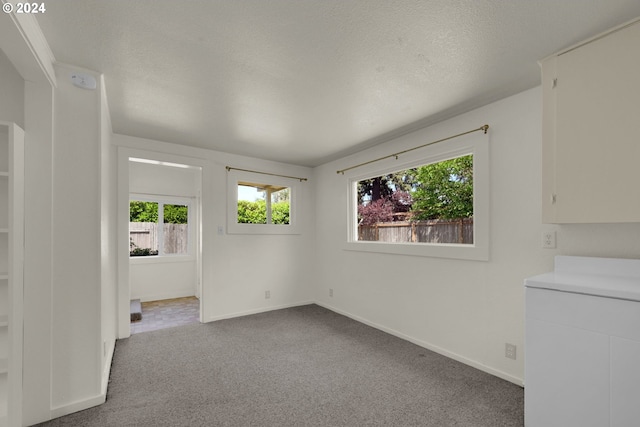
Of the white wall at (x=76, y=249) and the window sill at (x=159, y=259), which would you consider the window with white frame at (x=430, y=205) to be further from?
the window sill at (x=159, y=259)

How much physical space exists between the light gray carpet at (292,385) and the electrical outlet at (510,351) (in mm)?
200

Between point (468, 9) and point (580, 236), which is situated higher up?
point (468, 9)

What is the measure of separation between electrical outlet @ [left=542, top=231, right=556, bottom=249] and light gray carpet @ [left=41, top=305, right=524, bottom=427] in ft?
3.55

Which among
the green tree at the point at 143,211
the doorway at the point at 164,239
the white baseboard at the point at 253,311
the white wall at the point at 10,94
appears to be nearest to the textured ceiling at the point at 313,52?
the white wall at the point at 10,94

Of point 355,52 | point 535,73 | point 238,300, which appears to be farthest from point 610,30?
point 238,300

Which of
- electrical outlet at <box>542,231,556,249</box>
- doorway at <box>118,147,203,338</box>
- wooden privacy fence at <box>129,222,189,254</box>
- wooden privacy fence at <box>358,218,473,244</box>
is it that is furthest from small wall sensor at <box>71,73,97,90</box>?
wooden privacy fence at <box>129,222,189,254</box>

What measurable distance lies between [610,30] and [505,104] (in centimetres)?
82

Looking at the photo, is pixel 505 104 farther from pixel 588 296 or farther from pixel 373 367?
pixel 373 367

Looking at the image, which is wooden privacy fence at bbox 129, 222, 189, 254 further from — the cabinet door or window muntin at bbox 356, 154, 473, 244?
the cabinet door

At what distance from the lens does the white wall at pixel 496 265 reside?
7.12 ft

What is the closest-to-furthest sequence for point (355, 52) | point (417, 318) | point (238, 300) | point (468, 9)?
point (468, 9), point (355, 52), point (417, 318), point (238, 300)

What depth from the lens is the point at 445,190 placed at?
3.05 metres

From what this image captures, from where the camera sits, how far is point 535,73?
2.04 m

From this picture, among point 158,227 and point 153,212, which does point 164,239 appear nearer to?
point 158,227
